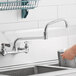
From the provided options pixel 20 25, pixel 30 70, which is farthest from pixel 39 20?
pixel 30 70

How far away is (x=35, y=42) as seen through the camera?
314cm

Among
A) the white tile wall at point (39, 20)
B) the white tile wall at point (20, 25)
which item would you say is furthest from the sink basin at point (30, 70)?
the white tile wall at point (20, 25)

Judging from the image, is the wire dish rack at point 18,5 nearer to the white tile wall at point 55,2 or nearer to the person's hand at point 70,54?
the white tile wall at point 55,2

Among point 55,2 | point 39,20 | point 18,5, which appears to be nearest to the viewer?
point 18,5

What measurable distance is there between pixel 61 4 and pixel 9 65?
827mm

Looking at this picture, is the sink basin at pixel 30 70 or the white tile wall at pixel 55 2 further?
the white tile wall at pixel 55 2

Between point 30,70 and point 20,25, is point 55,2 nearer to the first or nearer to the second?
point 20,25

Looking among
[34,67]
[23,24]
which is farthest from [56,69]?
[23,24]

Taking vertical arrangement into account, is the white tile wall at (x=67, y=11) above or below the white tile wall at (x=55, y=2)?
below

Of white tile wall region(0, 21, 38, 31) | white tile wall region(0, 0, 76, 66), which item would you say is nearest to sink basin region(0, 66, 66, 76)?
white tile wall region(0, 0, 76, 66)

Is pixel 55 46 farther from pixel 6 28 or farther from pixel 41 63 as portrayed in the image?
pixel 6 28

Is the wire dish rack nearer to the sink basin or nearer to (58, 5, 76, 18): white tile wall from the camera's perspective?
(58, 5, 76, 18): white tile wall

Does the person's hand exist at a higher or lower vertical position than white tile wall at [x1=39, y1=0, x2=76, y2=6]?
lower

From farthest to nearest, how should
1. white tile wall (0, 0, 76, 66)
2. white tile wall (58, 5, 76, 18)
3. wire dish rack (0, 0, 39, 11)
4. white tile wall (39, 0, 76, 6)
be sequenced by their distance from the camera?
white tile wall (58, 5, 76, 18), white tile wall (39, 0, 76, 6), white tile wall (0, 0, 76, 66), wire dish rack (0, 0, 39, 11)
